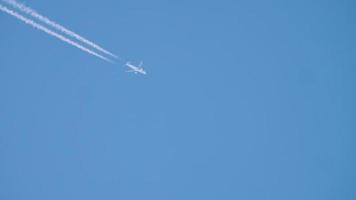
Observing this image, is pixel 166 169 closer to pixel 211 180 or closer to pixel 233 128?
pixel 211 180

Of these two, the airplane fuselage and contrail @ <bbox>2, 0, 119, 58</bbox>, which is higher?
contrail @ <bbox>2, 0, 119, 58</bbox>

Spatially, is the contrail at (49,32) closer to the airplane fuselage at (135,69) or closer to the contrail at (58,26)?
the contrail at (58,26)

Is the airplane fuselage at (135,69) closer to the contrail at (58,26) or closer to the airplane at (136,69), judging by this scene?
the airplane at (136,69)

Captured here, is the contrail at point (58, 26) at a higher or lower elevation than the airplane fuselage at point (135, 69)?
higher

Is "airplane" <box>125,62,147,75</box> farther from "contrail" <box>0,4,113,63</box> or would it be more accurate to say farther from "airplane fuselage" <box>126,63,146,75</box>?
"contrail" <box>0,4,113,63</box>

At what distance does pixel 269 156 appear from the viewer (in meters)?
3.25

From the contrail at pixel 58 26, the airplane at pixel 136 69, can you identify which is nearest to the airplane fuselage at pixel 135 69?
the airplane at pixel 136 69

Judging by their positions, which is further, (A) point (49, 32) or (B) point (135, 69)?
(A) point (49, 32)

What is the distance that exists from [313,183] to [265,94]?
735 mm

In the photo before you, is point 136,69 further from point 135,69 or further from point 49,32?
point 49,32

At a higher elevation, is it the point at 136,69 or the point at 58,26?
the point at 58,26

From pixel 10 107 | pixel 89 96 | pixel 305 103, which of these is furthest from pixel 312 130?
pixel 10 107

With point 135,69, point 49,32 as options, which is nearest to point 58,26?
point 49,32

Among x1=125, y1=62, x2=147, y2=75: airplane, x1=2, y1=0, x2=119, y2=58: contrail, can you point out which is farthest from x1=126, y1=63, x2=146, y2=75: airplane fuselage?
x1=2, y1=0, x2=119, y2=58: contrail
